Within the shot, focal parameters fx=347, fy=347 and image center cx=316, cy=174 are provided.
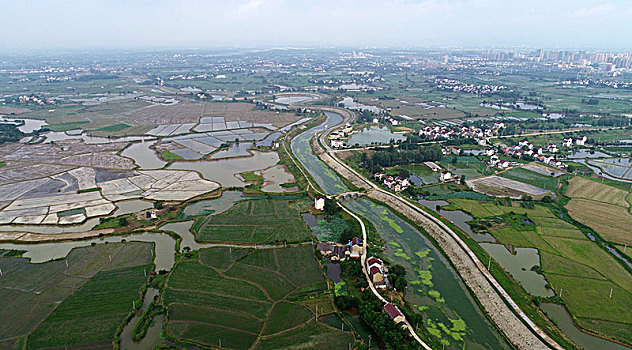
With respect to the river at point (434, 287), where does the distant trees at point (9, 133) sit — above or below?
above

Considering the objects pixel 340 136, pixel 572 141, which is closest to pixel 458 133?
pixel 572 141

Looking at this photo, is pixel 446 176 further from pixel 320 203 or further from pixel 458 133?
pixel 458 133

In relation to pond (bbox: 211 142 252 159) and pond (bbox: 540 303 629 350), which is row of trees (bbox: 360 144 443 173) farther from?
pond (bbox: 540 303 629 350)

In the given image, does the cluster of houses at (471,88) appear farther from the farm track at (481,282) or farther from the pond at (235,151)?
the farm track at (481,282)

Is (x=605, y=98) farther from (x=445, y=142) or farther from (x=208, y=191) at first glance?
(x=208, y=191)

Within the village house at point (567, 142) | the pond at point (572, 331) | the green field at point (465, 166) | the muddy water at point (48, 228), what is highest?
the village house at point (567, 142)

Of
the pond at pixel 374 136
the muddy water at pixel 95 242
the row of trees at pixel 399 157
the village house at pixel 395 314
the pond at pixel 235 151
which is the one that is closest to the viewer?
the village house at pixel 395 314

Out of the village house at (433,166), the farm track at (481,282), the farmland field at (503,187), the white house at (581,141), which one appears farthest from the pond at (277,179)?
the white house at (581,141)
